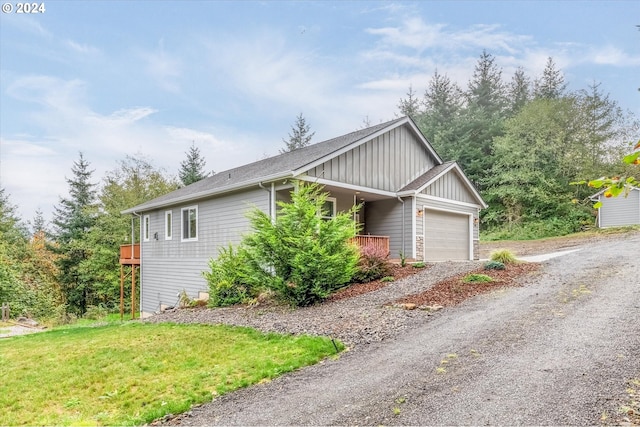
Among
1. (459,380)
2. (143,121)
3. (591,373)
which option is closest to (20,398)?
(459,380)

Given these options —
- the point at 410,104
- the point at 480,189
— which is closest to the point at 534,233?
the point at 480,189

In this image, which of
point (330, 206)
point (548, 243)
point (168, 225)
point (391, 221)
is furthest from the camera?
point (548, 243)

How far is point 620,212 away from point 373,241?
18964 millimetres

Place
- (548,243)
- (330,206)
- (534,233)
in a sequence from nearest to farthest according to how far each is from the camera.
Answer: (330,206) → (548,243) → (534,233)

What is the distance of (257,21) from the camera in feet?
41.5

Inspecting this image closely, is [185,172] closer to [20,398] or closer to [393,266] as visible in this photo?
[393,266]

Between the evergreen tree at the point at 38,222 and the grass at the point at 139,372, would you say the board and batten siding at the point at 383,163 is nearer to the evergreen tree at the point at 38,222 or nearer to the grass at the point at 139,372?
the grass at the point at 139,372

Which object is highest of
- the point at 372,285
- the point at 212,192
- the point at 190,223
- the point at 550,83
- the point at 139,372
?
the point at 550,83

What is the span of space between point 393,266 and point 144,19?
11220 millimetres

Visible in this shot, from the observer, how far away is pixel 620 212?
2320 centimetres

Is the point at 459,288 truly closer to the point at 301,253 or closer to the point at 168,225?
the point at 301,253

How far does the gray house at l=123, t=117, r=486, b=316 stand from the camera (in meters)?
12.3

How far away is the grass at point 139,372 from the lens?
14.3ft

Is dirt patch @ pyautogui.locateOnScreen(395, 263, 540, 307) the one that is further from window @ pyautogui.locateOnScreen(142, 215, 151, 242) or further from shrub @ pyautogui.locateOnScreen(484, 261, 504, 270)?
window @ pyautogui.locateOnScreen(142, 215, 151, 242)
